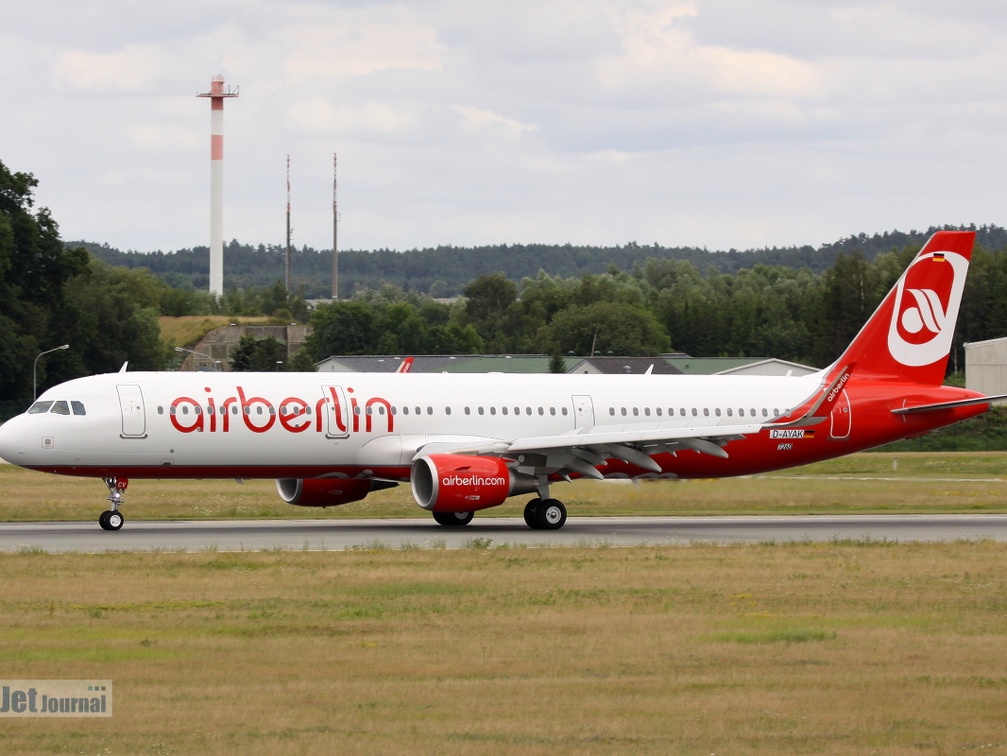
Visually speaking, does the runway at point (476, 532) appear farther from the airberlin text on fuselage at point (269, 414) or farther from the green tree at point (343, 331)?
the green tree at point (343, 331)

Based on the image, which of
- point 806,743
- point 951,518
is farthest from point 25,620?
point 951,518

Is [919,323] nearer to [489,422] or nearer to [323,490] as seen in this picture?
[489,422]

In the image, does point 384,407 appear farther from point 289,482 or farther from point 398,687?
point 398,687

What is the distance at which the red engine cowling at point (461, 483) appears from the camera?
32.7 meters

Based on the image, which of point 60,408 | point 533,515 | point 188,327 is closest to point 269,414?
point 60,408

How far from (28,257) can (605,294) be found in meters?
94.4

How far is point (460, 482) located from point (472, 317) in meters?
163

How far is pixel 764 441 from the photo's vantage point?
127ft

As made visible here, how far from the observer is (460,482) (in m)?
32.8

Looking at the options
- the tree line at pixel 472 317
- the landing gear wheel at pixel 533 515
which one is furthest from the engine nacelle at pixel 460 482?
the tree line at pixel 472 317

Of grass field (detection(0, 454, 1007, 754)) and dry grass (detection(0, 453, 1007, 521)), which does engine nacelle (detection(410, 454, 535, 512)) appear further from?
dry grass (detection(0, 453, 1007, 521))

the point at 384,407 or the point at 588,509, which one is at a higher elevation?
the point at 384,407

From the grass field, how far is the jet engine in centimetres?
751

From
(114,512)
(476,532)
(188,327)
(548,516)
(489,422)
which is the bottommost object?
(476,532)
